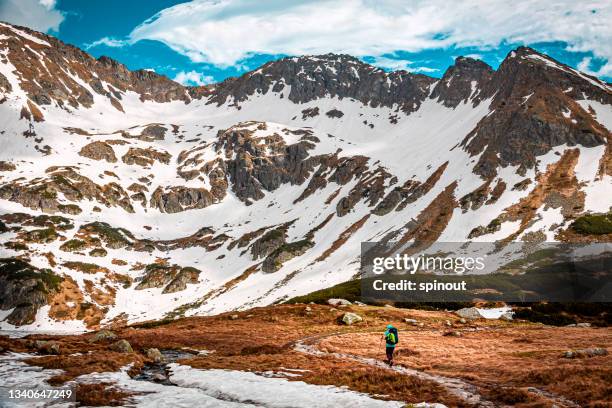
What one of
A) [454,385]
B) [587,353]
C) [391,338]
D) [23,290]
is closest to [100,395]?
[454,385]

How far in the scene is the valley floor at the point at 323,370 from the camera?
2159 centimetres

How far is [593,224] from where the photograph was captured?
5059 inches

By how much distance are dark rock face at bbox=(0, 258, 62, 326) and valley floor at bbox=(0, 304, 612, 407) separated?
123435mm

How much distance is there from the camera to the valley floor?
21.6m

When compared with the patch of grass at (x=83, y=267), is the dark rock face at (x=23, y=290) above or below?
below

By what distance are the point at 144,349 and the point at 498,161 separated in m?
183

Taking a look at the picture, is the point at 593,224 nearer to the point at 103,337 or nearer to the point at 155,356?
the point at 155,356

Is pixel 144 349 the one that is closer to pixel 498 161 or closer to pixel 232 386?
pixel 232 386

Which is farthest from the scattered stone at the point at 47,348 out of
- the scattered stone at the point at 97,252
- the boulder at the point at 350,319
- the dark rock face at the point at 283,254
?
the scattered stone at the point at 97,252

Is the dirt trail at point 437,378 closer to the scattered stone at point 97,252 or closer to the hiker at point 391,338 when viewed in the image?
the hiker at point 391,338

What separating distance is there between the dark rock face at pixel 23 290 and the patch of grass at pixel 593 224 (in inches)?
7140

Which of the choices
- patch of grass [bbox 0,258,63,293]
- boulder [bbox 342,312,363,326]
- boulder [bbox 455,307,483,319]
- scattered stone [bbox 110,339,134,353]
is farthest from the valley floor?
patch of grass [bbox 0,258,63,293]

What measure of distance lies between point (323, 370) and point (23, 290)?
528 ft

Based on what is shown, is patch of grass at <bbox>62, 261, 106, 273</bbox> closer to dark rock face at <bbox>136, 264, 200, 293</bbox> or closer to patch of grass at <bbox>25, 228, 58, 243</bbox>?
dark rock face at <bbox>136, 264, 200, 293</bbox>
